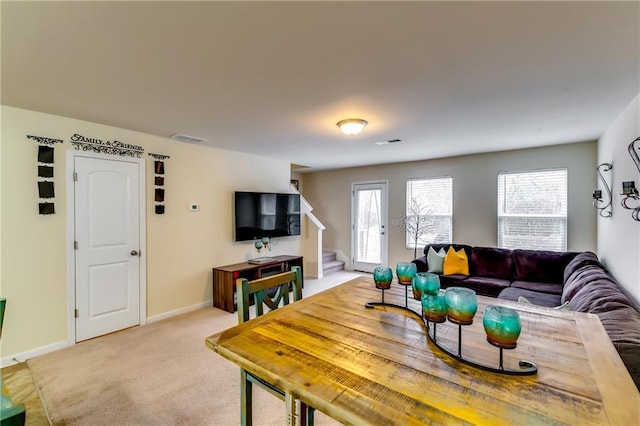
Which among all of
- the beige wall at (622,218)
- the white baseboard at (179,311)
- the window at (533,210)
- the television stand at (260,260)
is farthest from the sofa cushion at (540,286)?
the white baseboard at (179,311)

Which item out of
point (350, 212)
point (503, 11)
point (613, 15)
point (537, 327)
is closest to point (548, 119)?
point (613, 15)

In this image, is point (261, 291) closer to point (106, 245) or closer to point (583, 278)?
point (106, 245)

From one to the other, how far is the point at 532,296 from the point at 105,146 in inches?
199

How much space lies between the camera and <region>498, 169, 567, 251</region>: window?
14.3 feet

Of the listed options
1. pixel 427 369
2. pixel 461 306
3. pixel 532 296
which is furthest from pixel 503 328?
pixel 532 296

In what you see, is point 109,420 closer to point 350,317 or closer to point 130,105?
point 350,317

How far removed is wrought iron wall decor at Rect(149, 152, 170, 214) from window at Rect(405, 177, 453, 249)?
428cm

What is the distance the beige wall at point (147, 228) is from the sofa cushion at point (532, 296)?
11.6 feet

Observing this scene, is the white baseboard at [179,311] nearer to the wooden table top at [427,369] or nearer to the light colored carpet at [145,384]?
the light colored carpet at [145,384]

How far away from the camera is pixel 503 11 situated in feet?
4.63

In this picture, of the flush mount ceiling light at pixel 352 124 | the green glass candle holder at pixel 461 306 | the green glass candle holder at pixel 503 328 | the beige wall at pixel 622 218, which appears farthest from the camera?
the flush mount ceiling light at pixel 352 124

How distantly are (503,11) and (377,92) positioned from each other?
105 centimetres

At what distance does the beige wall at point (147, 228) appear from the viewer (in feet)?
8.96

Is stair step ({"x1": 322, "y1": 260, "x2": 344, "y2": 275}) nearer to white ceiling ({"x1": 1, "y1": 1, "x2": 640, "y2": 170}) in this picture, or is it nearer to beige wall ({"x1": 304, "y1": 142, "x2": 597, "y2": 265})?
beige wall ({"x1": 304, "y1": 142, "x2": 597, "y2": 265})
